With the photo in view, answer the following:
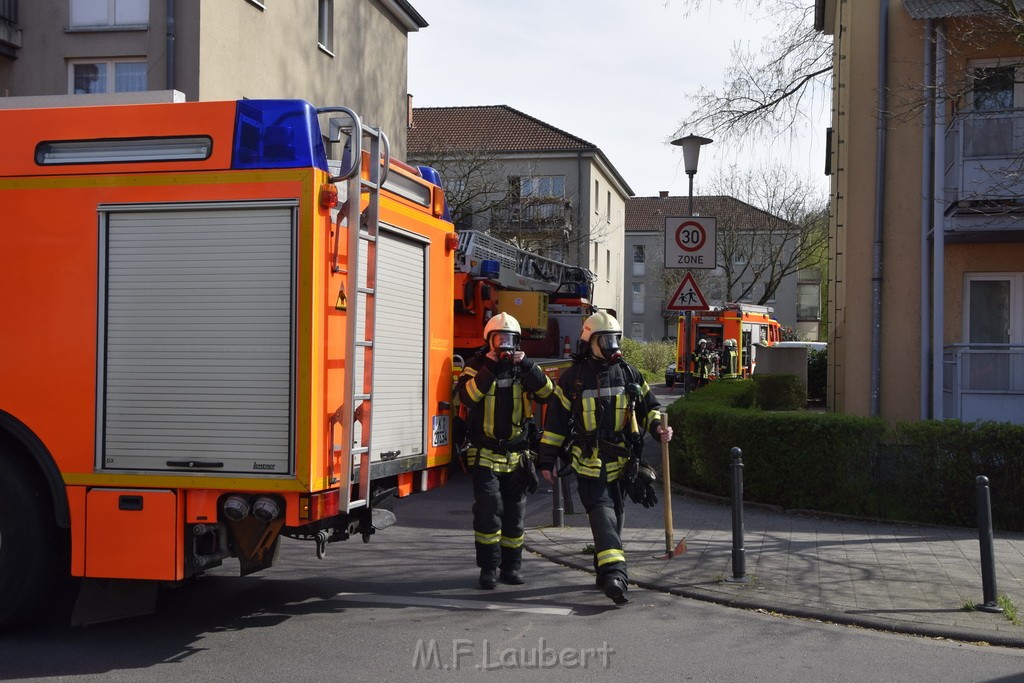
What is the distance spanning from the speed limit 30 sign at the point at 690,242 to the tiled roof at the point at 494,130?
3297 centimetres

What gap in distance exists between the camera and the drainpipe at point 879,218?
14.5 meters

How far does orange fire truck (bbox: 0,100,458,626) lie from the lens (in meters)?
5.56

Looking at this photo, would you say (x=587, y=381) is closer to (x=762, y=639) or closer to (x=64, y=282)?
(x=762, y=639)

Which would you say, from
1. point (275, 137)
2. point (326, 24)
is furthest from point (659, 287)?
point (275, 137)

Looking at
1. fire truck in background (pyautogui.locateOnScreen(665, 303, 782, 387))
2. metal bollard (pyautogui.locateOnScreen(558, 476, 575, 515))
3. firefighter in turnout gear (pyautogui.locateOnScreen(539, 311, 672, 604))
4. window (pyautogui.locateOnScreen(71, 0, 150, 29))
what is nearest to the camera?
firefighter in turnout gear (pyautogui.locateOnScreen(539, 311, 672, 604))

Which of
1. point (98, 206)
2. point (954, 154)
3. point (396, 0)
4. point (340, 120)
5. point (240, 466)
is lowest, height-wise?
point (240, 466)

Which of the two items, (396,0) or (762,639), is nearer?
(762,639)

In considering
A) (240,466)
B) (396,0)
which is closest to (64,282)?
(240,466)

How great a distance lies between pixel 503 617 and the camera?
21.3 feet

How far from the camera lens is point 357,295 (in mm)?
5738

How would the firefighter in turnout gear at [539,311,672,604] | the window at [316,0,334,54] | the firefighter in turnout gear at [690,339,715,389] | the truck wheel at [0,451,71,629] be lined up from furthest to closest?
the firefighter in turnout gear at [690,339,715,389] → the window at [316,0,334,54] → the firefighter in turnout gear at [539,311,672,604] → the truck wheel at [0,451,71,629]

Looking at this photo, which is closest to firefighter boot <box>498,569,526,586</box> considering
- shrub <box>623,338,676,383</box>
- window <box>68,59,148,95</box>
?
window <box>68,59,148,95</box>

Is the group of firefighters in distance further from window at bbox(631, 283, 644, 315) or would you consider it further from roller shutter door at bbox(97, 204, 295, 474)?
window at bbox(631, 283, 644, 315)

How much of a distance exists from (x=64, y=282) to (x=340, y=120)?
1.84m
